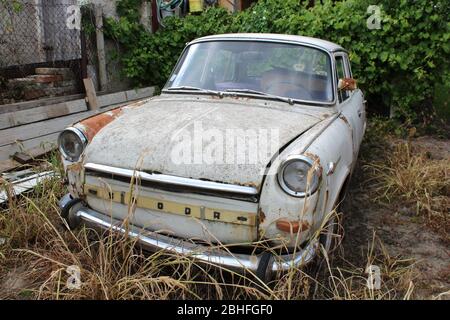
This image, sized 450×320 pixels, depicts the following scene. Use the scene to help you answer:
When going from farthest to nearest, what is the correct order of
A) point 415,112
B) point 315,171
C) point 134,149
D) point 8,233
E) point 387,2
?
point 415,112 < point 387,2 < point 8,233 < point 134,149 < point 315,171

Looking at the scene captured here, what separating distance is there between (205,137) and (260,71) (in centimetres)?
111

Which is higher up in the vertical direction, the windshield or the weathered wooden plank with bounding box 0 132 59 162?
the windshield

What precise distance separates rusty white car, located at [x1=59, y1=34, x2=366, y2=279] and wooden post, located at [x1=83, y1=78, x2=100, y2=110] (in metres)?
3.07

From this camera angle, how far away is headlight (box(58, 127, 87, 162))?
2.80 m

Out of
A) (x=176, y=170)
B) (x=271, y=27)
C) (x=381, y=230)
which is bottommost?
(x=381, y=230)

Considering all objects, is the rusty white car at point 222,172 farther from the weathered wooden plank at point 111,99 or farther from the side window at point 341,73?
the weathered wooden plank at point 111,99

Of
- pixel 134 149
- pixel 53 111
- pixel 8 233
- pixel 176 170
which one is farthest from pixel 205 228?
pixel 53 111

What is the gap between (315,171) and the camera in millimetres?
2303

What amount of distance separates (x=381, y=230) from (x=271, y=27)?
173 inches

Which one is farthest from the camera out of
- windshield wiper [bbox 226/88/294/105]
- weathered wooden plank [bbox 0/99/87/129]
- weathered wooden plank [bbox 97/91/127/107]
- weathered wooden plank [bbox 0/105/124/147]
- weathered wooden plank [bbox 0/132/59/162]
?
weathered wooden plank [bbox 97/91/127/107]

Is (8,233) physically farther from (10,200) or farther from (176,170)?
(176,170)

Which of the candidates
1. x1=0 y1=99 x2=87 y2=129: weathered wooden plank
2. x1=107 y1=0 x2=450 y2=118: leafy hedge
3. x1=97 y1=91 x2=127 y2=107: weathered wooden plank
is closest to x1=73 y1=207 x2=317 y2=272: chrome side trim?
x1=0 y1=99 x2=87 y2=129: weathered wooden plank

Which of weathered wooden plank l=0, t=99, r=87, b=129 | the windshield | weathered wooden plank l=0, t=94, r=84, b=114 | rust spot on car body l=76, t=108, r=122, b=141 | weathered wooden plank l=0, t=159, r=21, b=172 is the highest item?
the windshield

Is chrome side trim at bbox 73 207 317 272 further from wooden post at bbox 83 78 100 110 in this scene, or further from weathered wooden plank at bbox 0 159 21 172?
wooden post at bbox 83 78 100 110
